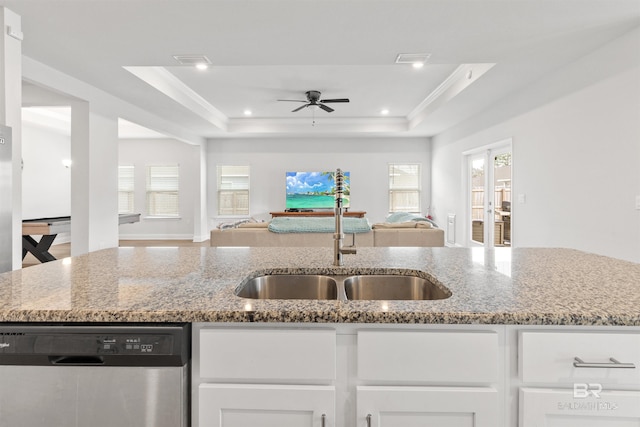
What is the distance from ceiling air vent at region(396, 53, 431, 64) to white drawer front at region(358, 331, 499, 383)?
10.8 feet

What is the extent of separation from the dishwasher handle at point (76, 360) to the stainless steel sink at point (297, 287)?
0.60 metres

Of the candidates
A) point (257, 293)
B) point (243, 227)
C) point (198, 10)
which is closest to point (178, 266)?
point (257, 293)

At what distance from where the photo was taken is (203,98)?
6043mm

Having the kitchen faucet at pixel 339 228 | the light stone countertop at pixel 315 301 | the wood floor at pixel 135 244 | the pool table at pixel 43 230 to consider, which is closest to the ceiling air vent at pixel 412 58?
the light stone countertop at pixel 315 301

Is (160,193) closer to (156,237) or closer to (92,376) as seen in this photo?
(156,237)

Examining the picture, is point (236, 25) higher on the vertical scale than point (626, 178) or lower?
higher

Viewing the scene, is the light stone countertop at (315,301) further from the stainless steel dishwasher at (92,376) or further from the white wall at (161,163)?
the white wall at (161,163)

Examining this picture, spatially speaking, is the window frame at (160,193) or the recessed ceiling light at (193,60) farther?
the window frame at (160,193)

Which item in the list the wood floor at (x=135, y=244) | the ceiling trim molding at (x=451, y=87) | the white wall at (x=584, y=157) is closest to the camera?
the white wall at (x=584, y=157)

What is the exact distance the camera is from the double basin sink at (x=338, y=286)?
54.4 inches

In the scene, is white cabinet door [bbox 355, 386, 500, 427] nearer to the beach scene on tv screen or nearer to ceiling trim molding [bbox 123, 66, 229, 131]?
ceiling trim molding [bbox 123, 66, 229, 131]

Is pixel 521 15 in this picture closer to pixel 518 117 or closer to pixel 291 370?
pixel 518 117

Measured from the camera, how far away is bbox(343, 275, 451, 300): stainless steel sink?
1.38 metres

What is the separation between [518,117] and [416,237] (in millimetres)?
2211
